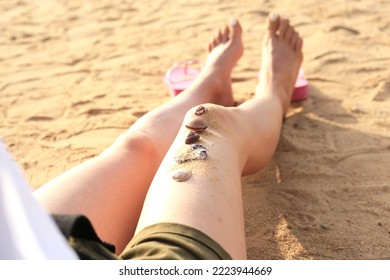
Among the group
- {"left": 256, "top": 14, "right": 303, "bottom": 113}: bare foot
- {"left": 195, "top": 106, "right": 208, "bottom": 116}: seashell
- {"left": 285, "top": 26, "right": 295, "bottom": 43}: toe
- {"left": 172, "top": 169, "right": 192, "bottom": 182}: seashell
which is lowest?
{"left": 256, "top": 14, "right": 303, "bottom": 113}: bare foot

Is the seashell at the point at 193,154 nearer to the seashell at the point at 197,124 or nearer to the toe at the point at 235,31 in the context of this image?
the seashell at the point at 197,124

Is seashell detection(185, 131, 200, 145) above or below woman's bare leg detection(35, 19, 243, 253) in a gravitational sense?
above

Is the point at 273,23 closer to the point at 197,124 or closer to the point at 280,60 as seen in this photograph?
the point at 280,60

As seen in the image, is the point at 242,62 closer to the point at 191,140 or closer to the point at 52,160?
the point at 52,160

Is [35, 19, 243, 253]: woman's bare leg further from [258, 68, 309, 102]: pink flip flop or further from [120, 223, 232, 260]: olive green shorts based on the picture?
[258, 68, 309, 102]: pink flip flop

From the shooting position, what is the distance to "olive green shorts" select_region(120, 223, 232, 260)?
91 centimetres

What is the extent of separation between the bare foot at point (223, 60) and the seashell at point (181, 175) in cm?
101

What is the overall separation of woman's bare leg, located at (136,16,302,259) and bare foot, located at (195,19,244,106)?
0.29 metres

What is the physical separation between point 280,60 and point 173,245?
1599mm

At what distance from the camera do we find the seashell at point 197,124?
1374 mm

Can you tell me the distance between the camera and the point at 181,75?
102 inches

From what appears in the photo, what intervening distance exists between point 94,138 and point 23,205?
1.60m

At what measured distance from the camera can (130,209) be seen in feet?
4.47

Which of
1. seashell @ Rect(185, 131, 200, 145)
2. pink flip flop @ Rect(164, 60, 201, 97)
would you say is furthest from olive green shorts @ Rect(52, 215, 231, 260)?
pink flip flop @ Rect(164, 60, 201, 97)
